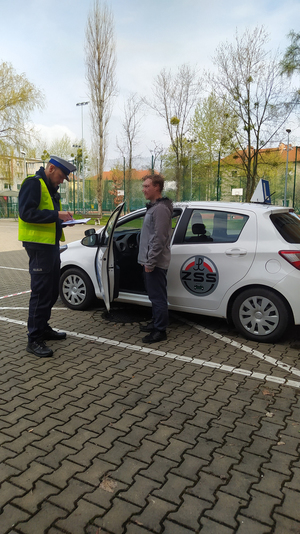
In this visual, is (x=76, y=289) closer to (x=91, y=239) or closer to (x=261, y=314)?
(x=91, y=239)

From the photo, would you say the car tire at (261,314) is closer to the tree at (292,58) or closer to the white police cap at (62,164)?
the white police cap at (62,164)

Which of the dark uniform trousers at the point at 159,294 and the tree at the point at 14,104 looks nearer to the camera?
the dark uniform trousers at the point at 159,294

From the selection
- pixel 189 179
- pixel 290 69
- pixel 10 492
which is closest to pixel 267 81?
A: pixel 290 69

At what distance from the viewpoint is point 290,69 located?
18.2 metres

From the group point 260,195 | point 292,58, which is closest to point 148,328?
point 260,195

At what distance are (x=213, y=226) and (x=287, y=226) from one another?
83 cm

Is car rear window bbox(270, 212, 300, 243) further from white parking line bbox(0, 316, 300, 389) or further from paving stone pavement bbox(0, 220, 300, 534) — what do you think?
white parking line bbox(0, 316, 300, 389)

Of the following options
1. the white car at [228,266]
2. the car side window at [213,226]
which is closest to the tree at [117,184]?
the white car at [228,266]

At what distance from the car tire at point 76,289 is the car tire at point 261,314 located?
207 centimetres

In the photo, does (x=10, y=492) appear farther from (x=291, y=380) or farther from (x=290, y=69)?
(x=290, y=69)

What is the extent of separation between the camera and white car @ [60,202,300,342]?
14.5 ft

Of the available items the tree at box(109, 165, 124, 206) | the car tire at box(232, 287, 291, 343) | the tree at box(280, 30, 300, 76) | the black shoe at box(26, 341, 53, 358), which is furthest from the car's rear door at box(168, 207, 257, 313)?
the tree at box(109, 165, 124, 206)

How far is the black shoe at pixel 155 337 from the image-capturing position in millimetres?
4703

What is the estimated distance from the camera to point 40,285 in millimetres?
4188
